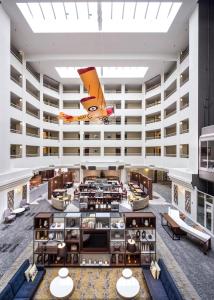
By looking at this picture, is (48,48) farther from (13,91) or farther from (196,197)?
(196,197)

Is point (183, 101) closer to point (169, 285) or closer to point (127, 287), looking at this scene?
point (169, 285)

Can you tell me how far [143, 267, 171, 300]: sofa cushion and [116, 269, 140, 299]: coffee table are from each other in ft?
2.82

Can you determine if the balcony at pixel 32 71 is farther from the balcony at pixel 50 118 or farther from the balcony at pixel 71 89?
the balcony at pixel 50 118

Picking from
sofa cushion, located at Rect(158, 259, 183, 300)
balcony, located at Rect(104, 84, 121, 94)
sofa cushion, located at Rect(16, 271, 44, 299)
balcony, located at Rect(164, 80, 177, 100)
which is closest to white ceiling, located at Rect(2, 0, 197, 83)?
balcony, located at Rect(164, 80, 177, 100)

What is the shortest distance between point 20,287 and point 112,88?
28.9m

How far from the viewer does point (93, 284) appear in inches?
289

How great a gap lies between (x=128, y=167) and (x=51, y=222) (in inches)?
829

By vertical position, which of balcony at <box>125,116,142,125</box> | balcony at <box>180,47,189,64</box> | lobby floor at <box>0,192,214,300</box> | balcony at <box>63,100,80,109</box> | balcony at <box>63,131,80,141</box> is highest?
balcony at <box>180,47,189,64</box>

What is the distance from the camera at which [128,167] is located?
95.3 ft

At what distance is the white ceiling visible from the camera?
52.8 ft

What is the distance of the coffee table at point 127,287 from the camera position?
587 centimetres

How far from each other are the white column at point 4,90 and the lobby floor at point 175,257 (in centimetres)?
529

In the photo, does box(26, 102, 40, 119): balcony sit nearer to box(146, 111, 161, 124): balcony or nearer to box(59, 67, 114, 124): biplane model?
box(59, 67, 114, 124): biplane model

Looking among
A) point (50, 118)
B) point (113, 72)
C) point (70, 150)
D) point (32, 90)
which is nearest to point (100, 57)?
point (113, 72)
